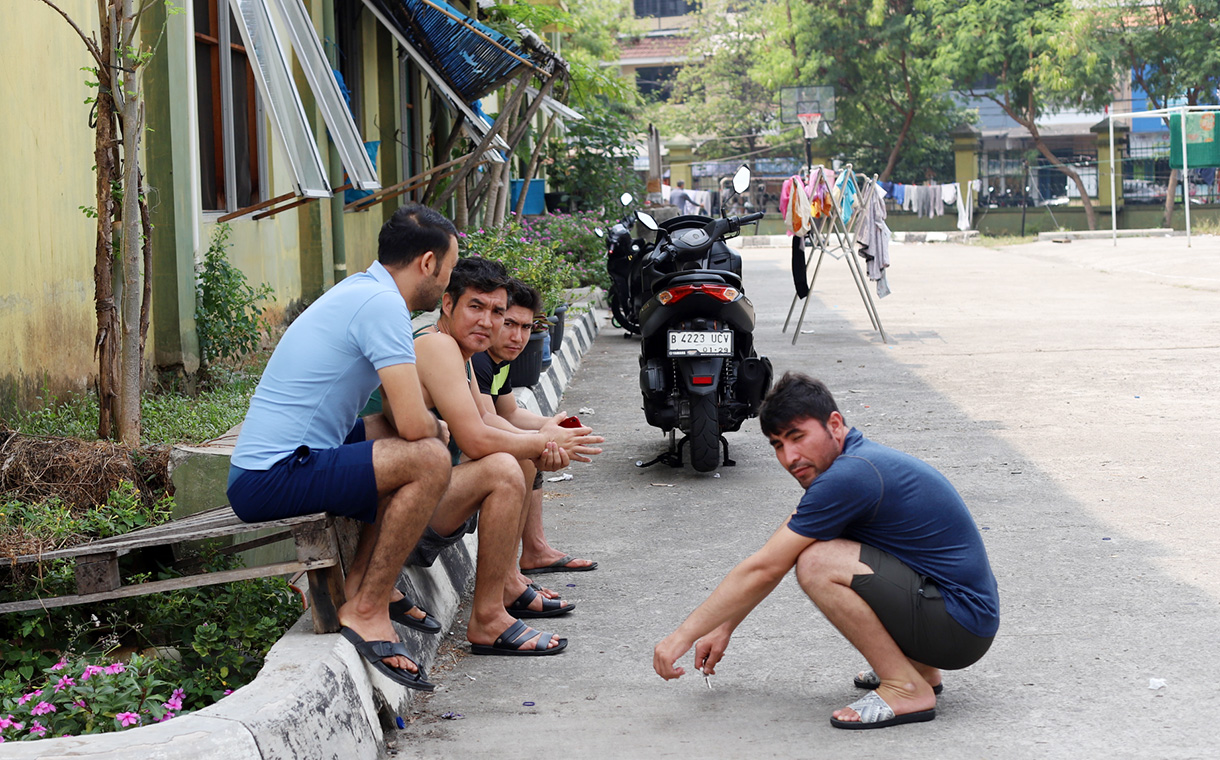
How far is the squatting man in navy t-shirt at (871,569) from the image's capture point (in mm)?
3428

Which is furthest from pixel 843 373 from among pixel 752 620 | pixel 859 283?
pixel 752 620

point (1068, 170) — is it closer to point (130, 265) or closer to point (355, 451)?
point (130, 265)

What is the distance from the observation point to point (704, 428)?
6.58 m

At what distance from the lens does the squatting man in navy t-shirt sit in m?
3.43

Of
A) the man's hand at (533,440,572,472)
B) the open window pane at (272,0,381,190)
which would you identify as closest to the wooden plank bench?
the man's hand at (533,440,572,472)

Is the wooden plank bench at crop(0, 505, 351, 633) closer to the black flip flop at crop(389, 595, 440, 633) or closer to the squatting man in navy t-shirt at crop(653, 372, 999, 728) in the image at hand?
the black flip flop at crop(389, 595, 440, 633)

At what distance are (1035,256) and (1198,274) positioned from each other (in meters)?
7.26

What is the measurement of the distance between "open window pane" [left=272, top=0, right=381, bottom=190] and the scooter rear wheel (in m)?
2.62

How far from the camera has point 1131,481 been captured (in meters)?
6.26

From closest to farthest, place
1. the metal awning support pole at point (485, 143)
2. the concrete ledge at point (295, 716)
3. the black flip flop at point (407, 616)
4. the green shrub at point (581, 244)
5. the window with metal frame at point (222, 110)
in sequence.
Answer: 1. the concrete ledge at point (295, 716)
2. the black flip flop at point (407, 616)
3. the window with metal frame at point (222, 110)
4. the metal awning support pole at point (485, 143)
5. the green shrub at point (581, 244)

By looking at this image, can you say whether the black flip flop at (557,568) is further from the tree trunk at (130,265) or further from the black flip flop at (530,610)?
the tree trunk at (130,265)

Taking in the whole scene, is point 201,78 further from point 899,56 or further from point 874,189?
point 899,56

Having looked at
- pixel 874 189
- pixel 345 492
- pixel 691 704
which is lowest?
pixel 691 704

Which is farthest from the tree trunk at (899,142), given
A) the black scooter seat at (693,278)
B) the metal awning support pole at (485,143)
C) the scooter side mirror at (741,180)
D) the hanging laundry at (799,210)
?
the black scooter seat at (693,278)
